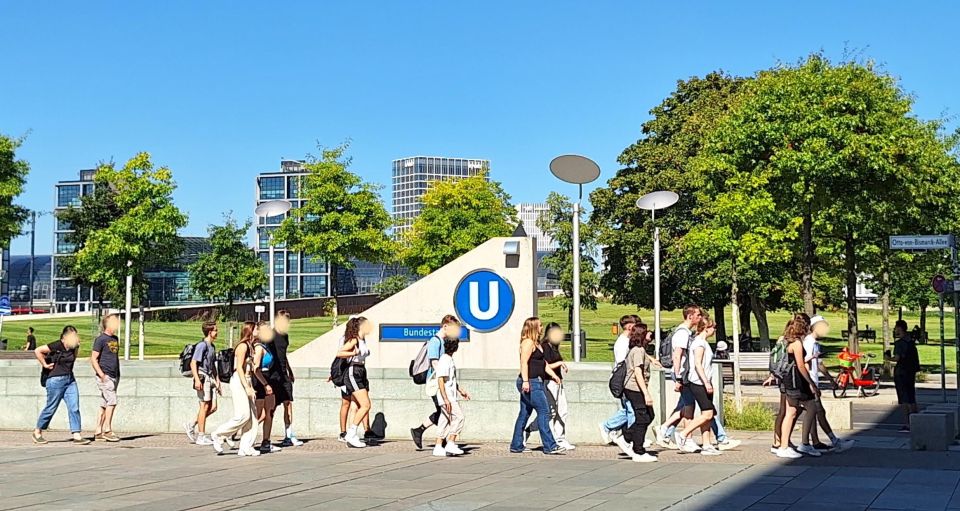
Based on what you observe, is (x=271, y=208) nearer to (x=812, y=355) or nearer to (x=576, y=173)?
(x=576, y=173)

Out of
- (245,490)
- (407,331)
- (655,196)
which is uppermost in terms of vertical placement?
(655,196)

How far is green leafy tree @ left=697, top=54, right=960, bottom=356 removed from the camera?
75.0ft

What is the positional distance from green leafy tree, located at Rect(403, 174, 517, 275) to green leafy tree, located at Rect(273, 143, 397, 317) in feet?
44.8

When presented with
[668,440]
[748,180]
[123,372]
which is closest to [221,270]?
[748,180]

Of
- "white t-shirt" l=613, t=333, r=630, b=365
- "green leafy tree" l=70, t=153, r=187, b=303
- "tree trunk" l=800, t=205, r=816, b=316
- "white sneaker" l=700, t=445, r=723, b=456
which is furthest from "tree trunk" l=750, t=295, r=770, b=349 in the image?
"white t-shirt" l=613, t=333, r=630, b=365

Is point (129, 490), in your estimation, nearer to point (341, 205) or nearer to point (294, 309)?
point (341, 205)

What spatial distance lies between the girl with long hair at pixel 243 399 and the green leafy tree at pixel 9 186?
30451 millimetres

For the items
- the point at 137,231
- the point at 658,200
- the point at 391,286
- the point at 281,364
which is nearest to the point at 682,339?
the point at 281,364

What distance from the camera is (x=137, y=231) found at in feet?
113

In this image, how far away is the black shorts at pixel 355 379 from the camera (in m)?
13.2

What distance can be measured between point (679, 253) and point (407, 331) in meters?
25.1

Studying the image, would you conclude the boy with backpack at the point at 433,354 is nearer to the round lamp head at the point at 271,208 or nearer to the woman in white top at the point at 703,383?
the woman in white top at the point at 703,383

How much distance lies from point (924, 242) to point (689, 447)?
6.13 metres

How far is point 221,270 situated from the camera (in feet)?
208
